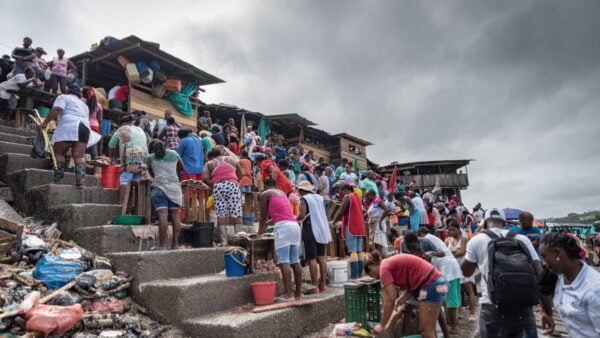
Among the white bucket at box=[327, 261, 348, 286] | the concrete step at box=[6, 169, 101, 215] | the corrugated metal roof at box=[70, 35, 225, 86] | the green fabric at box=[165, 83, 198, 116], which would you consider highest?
the corrugated metal roof at box=[70, 35, 225, 86]

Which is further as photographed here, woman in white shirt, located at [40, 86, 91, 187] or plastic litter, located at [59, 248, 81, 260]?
woman in white shirt, located at [40, 86, 91, 187]

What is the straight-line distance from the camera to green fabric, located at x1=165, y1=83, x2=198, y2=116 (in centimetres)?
1413

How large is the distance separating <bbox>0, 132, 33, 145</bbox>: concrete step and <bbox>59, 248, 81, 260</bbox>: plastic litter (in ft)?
14.4

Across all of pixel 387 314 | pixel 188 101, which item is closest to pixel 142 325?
pixel 387 314

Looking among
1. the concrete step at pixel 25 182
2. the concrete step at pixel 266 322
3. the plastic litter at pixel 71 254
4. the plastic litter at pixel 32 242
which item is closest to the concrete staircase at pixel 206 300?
the concrete step at pixel 266 322

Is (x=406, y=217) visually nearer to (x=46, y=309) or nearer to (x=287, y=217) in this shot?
(x=287, y=217)

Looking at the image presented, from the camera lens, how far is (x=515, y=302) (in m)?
3.31

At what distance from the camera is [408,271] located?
14.4 feet

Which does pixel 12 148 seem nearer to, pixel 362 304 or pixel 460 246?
pixel 362 304

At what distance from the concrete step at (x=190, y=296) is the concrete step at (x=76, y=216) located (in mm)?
1792

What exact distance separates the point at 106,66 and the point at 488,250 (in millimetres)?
13689

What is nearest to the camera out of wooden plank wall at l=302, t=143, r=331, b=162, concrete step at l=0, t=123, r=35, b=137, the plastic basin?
the plastic basin

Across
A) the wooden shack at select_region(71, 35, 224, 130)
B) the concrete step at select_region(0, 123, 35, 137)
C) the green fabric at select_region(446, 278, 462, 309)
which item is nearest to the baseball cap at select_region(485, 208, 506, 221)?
the green fabric at select_region(446, 278, 462, 309)

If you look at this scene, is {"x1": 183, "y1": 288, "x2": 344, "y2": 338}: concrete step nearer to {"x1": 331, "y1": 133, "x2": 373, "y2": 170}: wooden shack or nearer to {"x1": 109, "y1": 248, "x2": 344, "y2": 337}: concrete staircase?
{"x1": 109, "y1": 248, "x2": 344, "y2": 337}: concrete staircase
